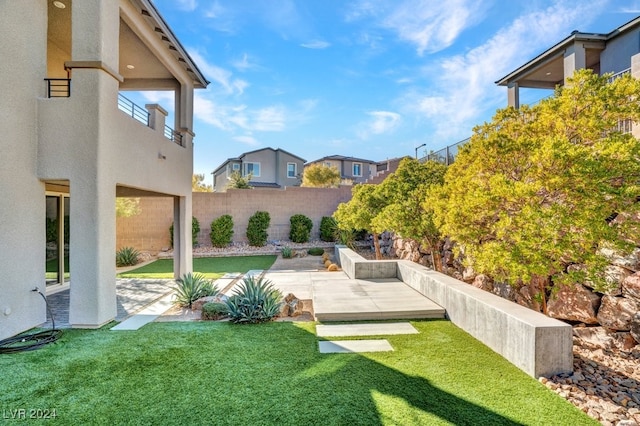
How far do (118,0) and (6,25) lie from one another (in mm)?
2164

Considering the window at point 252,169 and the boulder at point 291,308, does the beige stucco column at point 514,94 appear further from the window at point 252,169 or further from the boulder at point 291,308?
the window at point 252,169

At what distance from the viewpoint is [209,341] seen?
5.81 metres

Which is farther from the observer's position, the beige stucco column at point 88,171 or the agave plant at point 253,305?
the agave plant at point 253,305

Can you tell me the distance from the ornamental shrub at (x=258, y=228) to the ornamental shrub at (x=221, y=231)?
123cm

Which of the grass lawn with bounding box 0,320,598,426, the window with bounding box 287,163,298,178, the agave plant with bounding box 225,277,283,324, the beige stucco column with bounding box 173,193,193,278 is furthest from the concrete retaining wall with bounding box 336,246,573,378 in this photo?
the window with bounding box 287,163,298,178

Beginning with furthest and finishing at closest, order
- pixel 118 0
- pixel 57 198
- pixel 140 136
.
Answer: pixel 57 198 → pixel 140 136 → pixel 118 0

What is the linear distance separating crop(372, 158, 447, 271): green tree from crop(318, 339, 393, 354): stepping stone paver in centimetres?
394

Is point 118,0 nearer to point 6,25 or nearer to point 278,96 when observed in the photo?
point 6,25

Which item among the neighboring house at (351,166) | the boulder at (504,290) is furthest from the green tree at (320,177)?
the boulder at (504,290)

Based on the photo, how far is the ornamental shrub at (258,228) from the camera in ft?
64.7

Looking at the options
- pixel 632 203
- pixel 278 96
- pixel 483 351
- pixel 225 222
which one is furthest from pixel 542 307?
pixel 278 96

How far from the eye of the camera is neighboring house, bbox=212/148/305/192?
36.1 m

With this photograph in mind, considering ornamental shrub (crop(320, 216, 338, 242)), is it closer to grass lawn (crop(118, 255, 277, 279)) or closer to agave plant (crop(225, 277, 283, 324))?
grass lawn (crop(118, 255, 277, 279))

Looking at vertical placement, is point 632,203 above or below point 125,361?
above
